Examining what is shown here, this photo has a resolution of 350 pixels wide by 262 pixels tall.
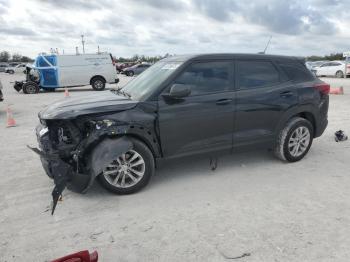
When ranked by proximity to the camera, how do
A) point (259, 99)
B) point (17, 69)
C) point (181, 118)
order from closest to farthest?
1. point (181, 118)
2. point (259, 99)
3. point (17, 69)

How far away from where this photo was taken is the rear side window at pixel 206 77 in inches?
178

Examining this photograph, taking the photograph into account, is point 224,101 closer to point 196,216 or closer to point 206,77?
point 206,77

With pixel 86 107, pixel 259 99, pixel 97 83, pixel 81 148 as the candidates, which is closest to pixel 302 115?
pixel 259 99

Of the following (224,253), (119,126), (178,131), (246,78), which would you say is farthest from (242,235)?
(246,78)

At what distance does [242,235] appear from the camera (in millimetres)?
3295

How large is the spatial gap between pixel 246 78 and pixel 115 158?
2299 mm

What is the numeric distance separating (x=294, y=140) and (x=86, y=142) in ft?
10.8

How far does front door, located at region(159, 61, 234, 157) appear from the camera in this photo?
14.3ft

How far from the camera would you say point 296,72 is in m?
5.38

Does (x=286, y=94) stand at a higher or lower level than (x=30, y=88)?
higher

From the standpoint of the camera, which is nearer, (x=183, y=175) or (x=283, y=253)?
(x=283, y=253)

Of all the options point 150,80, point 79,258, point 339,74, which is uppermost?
point 339,74

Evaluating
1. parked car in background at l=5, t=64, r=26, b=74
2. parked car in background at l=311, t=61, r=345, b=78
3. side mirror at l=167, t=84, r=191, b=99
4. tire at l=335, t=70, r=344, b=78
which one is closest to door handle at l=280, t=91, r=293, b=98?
side mirror at l=167, t=84, r=191, b=99

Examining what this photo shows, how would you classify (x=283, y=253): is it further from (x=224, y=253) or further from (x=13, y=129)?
(x=13, y=129)
